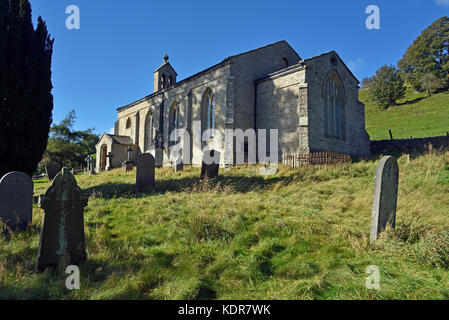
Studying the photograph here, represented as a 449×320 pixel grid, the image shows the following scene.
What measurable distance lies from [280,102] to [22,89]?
46.8 ft

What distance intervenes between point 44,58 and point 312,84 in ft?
49.8

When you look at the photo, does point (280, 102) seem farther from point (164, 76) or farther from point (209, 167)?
point (164, 76)

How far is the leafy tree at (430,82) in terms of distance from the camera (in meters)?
42.4

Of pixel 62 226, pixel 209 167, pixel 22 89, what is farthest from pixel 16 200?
pixel 22 89

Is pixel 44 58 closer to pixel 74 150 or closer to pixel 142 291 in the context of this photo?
pixel 142 291

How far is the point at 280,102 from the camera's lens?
18.1 m

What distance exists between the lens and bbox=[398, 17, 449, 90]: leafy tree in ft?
152

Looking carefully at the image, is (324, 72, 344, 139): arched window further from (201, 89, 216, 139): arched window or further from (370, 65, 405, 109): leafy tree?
(370, 65, 405, 109): leafy tree

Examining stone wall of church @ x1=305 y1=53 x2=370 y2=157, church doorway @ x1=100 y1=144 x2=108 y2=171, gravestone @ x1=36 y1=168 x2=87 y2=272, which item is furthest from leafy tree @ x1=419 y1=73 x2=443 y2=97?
gravestone @ x1=36 y1=168 x2=87 y2=272

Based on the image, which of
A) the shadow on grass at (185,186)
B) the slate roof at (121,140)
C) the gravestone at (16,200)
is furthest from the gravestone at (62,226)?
the slate roof at (121,140)

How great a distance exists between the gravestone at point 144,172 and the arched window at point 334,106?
472 inches

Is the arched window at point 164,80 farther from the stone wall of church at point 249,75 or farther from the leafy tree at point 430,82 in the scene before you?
the leafy tree at point 430,82

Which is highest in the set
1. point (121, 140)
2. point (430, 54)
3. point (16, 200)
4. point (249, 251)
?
point (430, 54)

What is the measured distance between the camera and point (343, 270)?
3.96 m
